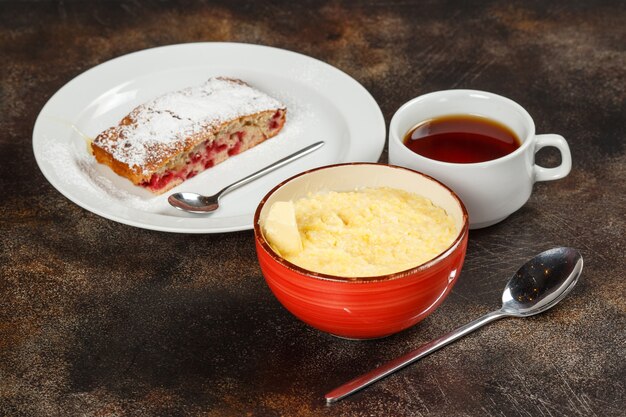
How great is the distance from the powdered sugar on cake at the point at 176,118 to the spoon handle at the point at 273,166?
145 mm

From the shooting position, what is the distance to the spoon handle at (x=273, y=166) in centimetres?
171

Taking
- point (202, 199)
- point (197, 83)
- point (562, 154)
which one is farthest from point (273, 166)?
point (562, 154)

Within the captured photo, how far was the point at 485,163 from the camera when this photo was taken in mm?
1456

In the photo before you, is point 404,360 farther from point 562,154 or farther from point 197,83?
point 197,83

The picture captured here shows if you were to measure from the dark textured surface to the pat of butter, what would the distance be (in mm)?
173

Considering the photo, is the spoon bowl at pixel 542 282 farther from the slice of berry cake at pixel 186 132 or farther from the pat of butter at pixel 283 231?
the slice of berry cake at pixel 186 132

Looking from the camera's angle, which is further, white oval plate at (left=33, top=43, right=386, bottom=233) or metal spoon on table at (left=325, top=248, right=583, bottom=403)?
white oval plate at (left=33, top=43, right=386, bottom=233)

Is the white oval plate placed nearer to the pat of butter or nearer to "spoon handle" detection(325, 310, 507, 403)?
the pat of butter

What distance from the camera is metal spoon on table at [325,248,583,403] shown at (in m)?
1.33

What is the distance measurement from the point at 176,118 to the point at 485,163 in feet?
2.41

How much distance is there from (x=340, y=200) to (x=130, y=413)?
18.7 inches

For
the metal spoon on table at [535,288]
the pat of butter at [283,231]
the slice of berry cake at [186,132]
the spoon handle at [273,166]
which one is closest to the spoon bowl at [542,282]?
the metal spoon on table at [535,288]

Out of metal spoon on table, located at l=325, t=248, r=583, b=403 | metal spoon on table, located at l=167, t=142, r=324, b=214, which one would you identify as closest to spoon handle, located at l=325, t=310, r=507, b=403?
metal spoon on table, located at l=325, t=248, r=583, b=403

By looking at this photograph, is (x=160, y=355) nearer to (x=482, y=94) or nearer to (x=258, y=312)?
(x=258, y=312)
